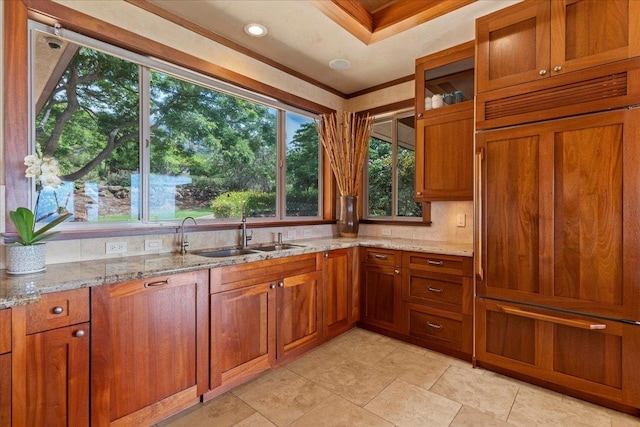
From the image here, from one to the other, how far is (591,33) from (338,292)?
2.51m

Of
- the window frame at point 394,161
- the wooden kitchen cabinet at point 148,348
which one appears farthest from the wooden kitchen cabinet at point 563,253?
the wooden kitchen cabinet at point 148,348

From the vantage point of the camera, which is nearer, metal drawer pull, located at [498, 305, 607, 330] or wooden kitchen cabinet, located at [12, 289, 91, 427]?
wooden kitchen cabinet, located at [12, 289, 91, 427]

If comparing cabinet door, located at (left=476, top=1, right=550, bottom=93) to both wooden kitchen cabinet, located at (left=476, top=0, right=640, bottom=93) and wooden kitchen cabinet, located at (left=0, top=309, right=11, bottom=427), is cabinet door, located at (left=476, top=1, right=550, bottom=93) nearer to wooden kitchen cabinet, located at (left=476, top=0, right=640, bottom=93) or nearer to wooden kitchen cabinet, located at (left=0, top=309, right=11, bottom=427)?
wooden kitchen cabinet, located at (left=476, top=0, right=640, bottom=93)

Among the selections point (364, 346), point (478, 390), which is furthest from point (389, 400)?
point (364, 346)

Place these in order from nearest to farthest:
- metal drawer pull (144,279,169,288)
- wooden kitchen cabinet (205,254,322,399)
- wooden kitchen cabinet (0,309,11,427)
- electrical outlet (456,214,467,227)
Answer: wooden kitchen cabinet (0,309,11,427), metal drawer pull (144,279,169,288), wooden kitchen cabinet (205,254,322,399), electrical outlet (456,214,467,227)

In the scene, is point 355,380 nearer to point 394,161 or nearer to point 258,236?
point 258,236

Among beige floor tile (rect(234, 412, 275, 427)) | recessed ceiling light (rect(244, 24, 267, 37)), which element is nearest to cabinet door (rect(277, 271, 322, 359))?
beige floor tile (rect(234, 412, 275, 427))

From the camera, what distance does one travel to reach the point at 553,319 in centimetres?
194

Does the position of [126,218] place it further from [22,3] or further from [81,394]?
[22,3]

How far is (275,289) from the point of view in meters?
2.22

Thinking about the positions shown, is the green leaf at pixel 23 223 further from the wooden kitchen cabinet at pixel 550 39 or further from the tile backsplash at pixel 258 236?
the wooden kitchen cabinet at pixel 550 39

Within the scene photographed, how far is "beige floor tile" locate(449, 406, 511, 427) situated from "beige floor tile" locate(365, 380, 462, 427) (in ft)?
0.11

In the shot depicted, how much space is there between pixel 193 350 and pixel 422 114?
2605 millimetres

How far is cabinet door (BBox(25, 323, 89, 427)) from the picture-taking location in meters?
1.25
